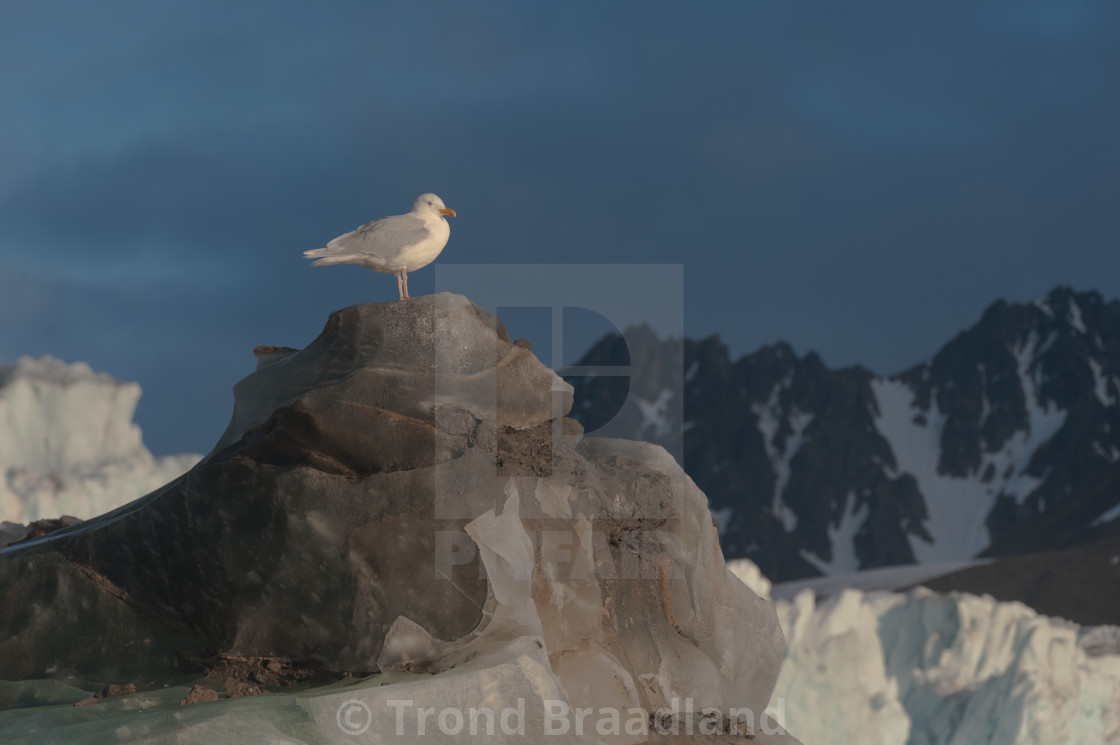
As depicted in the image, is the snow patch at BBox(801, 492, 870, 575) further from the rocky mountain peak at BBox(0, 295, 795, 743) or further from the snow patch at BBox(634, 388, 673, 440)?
the rocky mountain peak at BBox(0, 295, 795, 743)

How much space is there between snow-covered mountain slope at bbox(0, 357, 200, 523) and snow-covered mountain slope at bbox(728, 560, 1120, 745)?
15.8m

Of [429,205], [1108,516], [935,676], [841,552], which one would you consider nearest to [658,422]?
[429,205]

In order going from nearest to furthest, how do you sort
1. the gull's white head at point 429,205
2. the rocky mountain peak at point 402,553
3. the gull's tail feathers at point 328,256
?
the rocky mountain peak at point 402,553 < the gull's tail feathers at point 328,256 < the gull's white head at point 429,205

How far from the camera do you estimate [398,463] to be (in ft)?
29.1

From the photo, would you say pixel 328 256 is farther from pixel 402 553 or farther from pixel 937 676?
pixel 937 676

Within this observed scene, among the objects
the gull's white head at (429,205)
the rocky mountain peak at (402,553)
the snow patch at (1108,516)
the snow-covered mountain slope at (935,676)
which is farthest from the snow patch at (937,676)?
the snow patch at (1108,516)

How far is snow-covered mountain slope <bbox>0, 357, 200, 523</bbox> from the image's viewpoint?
28609 mm

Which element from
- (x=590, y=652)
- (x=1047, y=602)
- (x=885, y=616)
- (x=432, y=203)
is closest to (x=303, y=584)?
(x=590, y=652)

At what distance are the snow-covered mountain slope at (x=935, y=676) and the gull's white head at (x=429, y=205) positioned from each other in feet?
43.3

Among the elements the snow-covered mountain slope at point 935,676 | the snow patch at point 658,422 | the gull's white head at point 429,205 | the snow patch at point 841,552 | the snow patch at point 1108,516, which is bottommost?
the snow patch at point 841,552

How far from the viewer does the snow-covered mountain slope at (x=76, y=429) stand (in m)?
28.6

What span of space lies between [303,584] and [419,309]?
7.99 ft

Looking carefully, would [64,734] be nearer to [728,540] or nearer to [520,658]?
[520,658]

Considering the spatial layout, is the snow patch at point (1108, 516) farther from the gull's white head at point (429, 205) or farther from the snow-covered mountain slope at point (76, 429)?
the gull's white head at point (429, 205)
